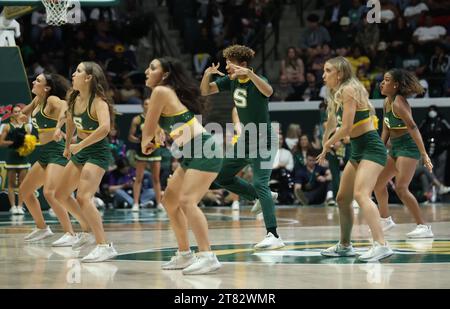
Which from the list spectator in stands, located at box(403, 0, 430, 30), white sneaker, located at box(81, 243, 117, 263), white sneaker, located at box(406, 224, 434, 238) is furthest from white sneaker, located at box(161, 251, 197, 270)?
spectator in stands, located at box(403, 0, 430, 30)

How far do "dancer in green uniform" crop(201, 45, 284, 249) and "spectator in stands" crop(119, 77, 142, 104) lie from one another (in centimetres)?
961

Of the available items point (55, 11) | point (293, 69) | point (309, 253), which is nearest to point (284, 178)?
point (293, 69)

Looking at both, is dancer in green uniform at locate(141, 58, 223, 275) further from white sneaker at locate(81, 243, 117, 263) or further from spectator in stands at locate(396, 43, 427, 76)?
spectator in stands at locate(396, 43, 427, 76)

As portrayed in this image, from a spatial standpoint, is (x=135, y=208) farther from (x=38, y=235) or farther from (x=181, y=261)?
(x=181, y=261)

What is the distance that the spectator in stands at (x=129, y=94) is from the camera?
66.2 feet

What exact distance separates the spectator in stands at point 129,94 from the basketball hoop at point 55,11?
6.06 m

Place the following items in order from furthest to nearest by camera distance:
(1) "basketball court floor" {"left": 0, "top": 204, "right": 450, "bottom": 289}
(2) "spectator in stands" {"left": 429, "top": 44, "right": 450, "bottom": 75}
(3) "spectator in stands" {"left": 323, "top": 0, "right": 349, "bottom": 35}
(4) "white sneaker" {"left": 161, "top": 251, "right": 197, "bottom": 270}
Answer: (3) "spectator in stands" {"left": 323, "top": 0, "right": 349, "bottom": 35} → (2) "spectator in stands" {"left": 429, "top": 44, "right": 450, "bottom": 75} → (4) "white sneaker" {"left": 161, "top": 251, "right": 197, "bottom": 270} → (1) "basketball court floor" {"left": 0, "top": 204, "right": 450, "bottom": 289}

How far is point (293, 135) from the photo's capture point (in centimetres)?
1941

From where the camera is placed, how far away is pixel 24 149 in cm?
1684

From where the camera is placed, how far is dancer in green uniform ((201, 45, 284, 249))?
33.9ft

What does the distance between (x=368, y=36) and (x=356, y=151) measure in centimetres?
1273

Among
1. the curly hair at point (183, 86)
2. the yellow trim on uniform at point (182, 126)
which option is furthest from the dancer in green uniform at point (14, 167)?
the yellow trim on uniform at point (182, 126)

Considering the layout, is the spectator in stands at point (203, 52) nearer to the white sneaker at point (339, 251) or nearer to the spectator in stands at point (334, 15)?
the spectator in stands at point (334, 15)
